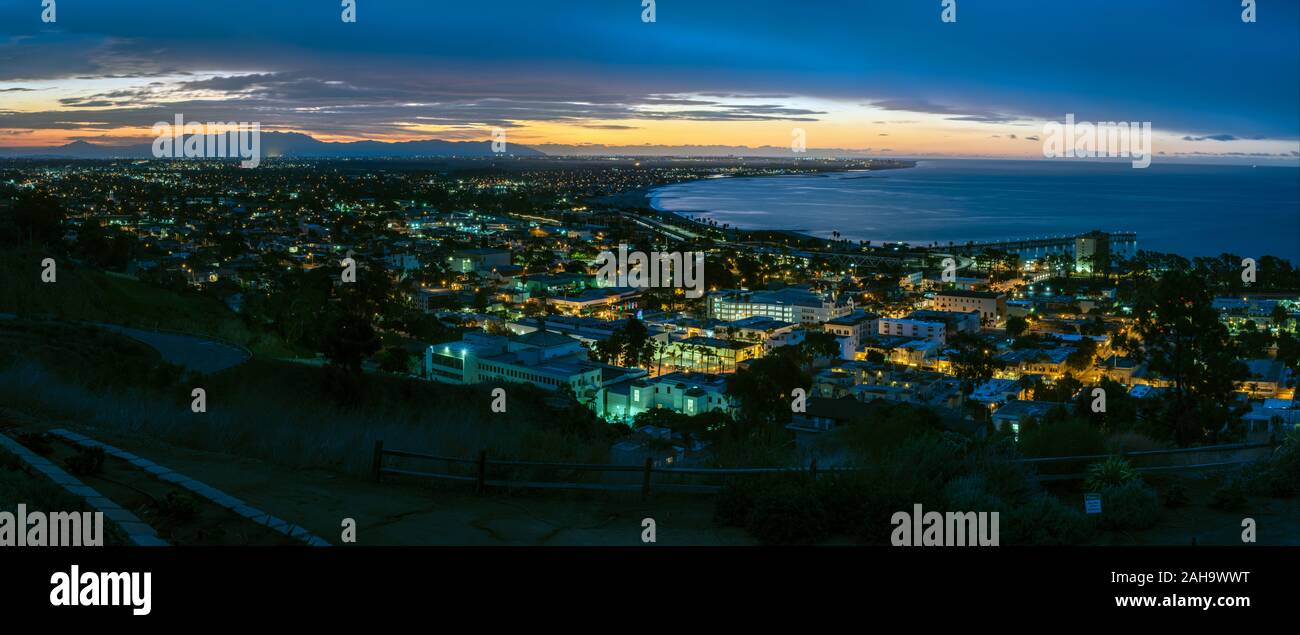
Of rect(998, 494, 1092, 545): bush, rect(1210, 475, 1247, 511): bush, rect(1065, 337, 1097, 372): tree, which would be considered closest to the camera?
rect(998, 494, 1092, 545): bush

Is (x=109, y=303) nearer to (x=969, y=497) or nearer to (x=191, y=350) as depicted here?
(x=191, y=350)

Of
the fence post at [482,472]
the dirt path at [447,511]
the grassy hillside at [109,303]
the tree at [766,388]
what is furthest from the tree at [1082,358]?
the fence post at [482,472]

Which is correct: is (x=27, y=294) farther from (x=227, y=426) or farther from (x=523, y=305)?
(x=523, y=305)

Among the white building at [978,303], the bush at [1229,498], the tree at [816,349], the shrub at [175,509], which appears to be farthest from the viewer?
the white building at [978,303]

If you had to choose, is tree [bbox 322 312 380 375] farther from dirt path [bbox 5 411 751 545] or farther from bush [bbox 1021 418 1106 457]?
bush [bbox 1021 418 1106 457]

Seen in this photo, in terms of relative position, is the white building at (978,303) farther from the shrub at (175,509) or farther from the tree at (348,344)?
the shrub at (175,509)

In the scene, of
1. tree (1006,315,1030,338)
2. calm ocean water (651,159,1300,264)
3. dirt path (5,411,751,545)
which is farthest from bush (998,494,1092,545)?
calm ocean water (651,159,1300,264)

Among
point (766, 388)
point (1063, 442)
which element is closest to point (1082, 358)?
point (766, 388)
